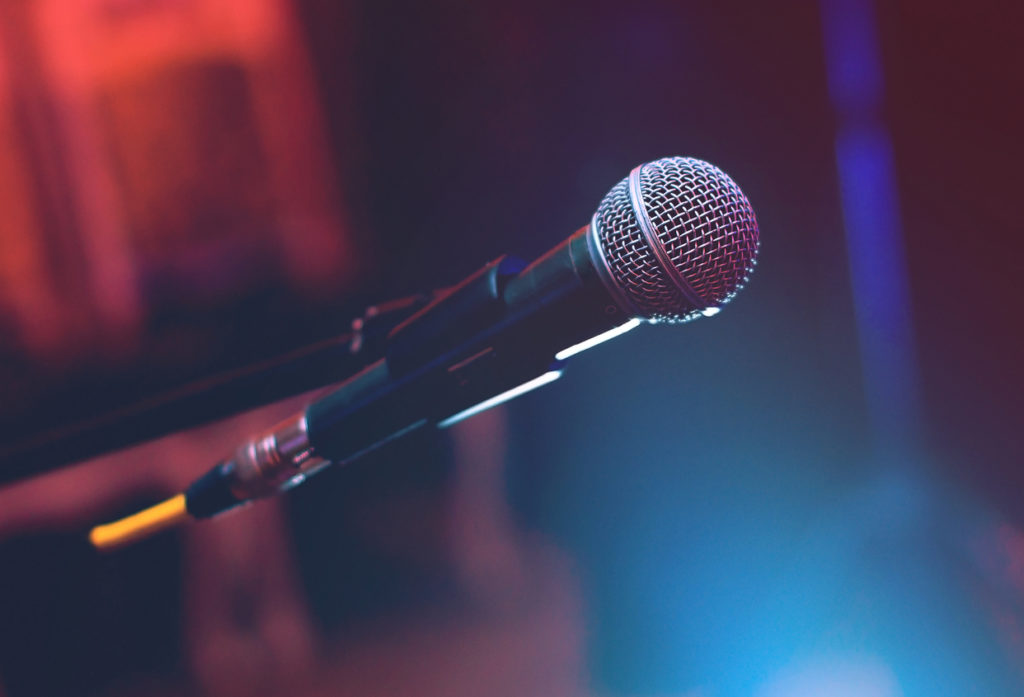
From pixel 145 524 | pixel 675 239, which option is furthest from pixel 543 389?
pixel 675 239

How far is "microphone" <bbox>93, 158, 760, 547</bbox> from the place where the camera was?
47 cm

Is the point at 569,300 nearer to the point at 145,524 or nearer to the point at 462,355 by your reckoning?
the point at 462,355

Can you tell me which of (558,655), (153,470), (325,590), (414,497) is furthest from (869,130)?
(153,470)

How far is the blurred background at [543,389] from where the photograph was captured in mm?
1092

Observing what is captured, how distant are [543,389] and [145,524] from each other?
2.66 feet

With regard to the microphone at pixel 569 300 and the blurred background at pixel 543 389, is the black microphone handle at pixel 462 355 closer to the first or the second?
the microphone at pixel 569 300

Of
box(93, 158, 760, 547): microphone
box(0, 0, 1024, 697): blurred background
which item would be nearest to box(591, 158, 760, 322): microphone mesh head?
box(93, 158, 760, 547): microphone

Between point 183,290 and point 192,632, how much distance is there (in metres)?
0.73

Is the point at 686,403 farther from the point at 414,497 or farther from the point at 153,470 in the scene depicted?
the point at 153,470

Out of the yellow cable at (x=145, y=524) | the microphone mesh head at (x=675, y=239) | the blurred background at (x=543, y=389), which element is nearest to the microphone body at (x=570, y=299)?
the microphone mesh head at (x=675, y=239)

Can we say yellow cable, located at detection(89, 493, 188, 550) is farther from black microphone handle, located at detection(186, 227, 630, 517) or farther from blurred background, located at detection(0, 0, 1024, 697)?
blurred background, located at detection(0, 0, 1024, 697)

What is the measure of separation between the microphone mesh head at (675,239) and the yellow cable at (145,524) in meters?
0.64

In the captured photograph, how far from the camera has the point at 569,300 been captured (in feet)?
1.58

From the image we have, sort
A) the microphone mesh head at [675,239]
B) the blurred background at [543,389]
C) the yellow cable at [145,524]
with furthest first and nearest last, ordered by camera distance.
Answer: the blurred background at [543,389], the yellow cable at [145,524], the microphone mesh head at [675,239]
